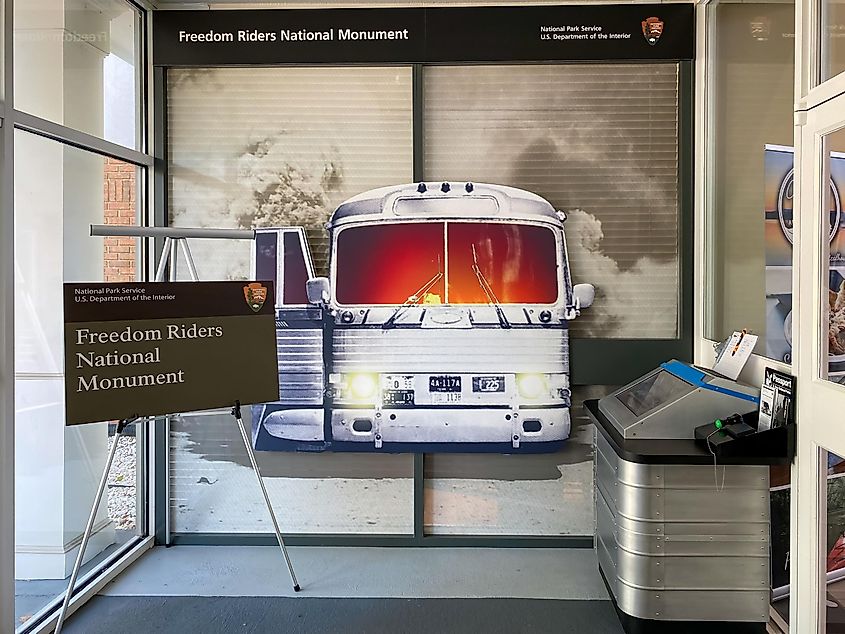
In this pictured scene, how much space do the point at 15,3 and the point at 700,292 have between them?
3.33 meters

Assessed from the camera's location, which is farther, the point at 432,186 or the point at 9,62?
the point at 432,186

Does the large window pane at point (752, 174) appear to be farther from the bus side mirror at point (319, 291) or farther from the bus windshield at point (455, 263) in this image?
the bus side mirror at point (319, 291)

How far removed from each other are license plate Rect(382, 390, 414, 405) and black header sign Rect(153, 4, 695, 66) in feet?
5.68

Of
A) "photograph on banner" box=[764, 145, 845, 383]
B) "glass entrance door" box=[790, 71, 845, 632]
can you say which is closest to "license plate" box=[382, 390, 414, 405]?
"photograph on banner" box=[764, 145, 845, 383]

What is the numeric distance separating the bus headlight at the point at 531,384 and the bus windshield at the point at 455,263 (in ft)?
1.28

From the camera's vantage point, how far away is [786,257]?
9.29 feet

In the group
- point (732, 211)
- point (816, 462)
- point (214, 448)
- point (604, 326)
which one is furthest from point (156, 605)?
point (732, 211)

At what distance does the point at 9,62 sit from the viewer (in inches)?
111

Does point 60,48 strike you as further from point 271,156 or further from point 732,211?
point 732,211

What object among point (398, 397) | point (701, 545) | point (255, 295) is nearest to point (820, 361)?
point (701, 545)

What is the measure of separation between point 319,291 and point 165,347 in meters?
0.97

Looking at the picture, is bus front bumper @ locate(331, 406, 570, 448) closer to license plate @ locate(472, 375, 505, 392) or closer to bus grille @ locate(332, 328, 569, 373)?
license plate @ locate(472, 375, 505, 392)

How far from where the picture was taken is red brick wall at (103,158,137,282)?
12.0ft

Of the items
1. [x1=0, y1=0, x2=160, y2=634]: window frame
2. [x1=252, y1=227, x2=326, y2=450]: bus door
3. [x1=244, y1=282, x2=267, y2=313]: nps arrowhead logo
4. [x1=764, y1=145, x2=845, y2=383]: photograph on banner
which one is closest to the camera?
[x1=764, y1=145, x2=845, y2=383]: photograph on banner
